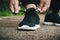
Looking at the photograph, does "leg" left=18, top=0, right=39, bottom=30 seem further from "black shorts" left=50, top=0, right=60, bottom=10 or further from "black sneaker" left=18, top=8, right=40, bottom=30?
"black shorts" left=50, top=0, right=60, bottom=10

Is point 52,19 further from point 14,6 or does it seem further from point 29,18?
point 14,6

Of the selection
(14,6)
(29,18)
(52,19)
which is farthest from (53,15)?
(14,6)

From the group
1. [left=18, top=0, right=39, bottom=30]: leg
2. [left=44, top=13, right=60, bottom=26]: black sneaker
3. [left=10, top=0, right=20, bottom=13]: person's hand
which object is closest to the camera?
[left=10, top=0, right=20, bottom=13]: person's hand

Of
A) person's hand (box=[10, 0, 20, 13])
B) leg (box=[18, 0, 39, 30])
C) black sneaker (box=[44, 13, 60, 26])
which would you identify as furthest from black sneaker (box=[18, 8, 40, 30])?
person's hand (box=[10, 0, 20, 13])

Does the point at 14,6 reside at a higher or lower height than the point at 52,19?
higher

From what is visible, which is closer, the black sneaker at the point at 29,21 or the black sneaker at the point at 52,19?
the black sneaker at the point at 29,21

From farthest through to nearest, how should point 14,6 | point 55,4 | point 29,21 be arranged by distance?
point 55,4 < point 29,21 < point 14,6

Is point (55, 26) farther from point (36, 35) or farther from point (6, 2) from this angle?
point (6, 2)

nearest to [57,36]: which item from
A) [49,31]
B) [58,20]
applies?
[49,31]

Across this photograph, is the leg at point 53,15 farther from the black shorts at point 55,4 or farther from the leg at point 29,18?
the leg at point 29,18

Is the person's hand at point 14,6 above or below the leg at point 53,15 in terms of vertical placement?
above

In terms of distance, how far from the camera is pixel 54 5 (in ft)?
Answer: 8.00

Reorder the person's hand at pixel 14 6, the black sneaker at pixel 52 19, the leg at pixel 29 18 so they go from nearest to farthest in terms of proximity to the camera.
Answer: the person's hand at pixel 14 6 → the leg at pixel 29 18 → the black sneaker at pixel 52 19

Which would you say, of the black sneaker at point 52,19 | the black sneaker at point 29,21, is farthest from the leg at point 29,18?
the black sneaker at point 52,19
